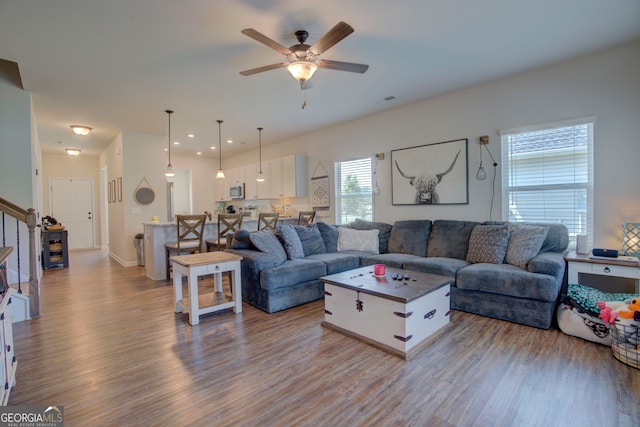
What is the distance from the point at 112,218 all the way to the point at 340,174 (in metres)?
5.61

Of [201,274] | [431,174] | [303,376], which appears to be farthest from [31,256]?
[431,174]

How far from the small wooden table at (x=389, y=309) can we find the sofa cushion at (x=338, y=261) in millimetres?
904

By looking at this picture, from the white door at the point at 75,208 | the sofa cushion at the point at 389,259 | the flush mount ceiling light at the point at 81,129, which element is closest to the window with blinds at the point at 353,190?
the sofa cushion at the point at 389,259

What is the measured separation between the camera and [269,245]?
3.76m

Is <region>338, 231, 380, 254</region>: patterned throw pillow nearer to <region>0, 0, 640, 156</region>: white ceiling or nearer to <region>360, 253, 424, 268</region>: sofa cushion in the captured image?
<region>360, 253, 424, 268</region>: sofa cushion

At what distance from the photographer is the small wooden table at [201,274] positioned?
307 centimetres

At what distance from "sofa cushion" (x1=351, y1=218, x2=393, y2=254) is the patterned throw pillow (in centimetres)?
9

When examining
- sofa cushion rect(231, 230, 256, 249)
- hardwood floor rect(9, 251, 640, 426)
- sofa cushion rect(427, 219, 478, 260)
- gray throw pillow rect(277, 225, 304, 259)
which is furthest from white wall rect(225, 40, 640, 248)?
sofa cushion rect(231, 230, 256, 249)

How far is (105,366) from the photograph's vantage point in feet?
7.57

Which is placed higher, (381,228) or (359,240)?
(381,228)

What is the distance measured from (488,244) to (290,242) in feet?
7.94

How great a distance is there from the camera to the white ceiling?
7.95 ft

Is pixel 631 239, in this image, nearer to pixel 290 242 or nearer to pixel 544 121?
pixel 544 121

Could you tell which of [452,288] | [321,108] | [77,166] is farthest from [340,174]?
[77,166]
